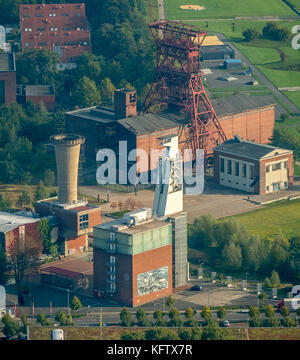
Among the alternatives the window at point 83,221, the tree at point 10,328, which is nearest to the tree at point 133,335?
the tree at point 10,328

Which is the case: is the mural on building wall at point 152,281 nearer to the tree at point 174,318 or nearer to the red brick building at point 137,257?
the red brick building at point 137,257

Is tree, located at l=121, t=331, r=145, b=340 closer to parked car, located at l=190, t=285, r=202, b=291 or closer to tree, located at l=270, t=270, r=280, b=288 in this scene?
parked car, located at l=190, t=285, r=202, b=291

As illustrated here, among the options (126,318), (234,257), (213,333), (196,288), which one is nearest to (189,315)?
(126,318)

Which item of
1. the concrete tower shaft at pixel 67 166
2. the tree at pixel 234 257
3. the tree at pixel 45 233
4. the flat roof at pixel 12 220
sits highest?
the concrete tower shaft at pixel 67 166

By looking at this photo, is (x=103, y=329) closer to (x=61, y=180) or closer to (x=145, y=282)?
(x=145, y=282)

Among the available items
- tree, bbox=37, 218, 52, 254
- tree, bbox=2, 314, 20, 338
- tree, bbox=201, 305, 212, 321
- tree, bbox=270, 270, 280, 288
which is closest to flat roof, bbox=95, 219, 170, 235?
tree, bbox=201, 305, 212, 321

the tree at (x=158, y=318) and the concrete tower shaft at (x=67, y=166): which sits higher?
the concrete tower shaft at (x=67, y=166)

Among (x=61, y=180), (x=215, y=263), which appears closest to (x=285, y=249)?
(x=215, y=263)
